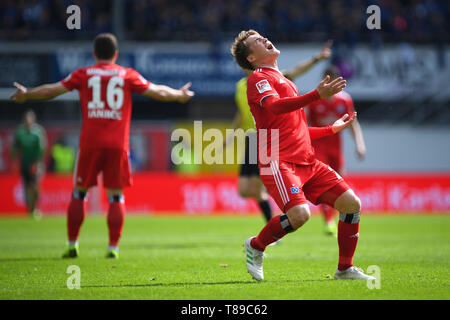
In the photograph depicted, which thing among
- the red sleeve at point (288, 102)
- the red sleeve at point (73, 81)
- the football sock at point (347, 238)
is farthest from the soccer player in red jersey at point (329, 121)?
the red sleeve at point (288, 102)

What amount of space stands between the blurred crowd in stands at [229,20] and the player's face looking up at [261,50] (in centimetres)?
1731

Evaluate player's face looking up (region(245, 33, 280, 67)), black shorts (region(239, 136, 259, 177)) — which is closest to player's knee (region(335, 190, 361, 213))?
player's face looking up (region(245, 33, 280, 67))

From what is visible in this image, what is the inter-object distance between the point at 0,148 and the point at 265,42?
56.1 feet

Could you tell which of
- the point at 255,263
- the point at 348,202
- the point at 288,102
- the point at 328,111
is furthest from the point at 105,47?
the point at 328,111

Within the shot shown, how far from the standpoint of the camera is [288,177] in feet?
18.7

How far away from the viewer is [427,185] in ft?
62.4

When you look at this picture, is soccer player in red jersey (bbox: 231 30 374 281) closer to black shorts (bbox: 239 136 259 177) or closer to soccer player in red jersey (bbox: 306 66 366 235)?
black shorts (bbox: 239 136 259 177)

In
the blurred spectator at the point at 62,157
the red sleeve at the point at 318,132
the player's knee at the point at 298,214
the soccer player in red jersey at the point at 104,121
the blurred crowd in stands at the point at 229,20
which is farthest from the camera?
the blurred crowd in stands at the point at 229,20

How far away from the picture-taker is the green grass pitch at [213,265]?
5.19 meters

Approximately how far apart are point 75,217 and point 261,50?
3112 millimetres

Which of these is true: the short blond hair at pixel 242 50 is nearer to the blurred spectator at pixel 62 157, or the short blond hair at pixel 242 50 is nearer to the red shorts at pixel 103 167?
the red shorts at pixel 103 167

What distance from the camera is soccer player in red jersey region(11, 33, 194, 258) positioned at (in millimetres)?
7770

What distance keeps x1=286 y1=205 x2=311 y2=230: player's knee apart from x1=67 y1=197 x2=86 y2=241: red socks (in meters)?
3.08

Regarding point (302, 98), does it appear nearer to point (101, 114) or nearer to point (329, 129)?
point (329, 129)
